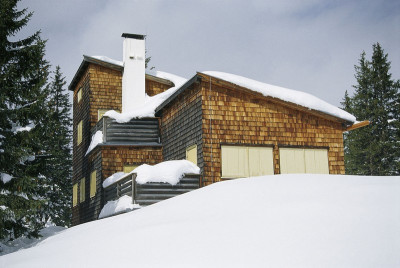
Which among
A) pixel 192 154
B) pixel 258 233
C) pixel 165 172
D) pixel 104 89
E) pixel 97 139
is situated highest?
pixel 104 89

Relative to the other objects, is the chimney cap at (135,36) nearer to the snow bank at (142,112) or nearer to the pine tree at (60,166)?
the snow bank at (142,112)

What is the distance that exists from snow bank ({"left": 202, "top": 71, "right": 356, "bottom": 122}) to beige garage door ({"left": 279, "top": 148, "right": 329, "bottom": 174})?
160 centimetres

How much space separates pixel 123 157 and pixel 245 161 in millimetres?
6687

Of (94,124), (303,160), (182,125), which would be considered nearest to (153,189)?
(182,125)

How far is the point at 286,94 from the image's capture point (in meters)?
17.6

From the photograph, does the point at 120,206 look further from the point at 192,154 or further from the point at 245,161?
the point at 245,161

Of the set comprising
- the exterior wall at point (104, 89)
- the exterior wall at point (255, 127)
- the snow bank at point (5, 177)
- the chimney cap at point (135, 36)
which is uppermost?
the chimney cap at point (135, 36)

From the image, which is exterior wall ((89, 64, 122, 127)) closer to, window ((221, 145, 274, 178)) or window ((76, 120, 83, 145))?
window ((76, 120, 83, 145))

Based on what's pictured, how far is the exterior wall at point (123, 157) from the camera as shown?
20.8 metres

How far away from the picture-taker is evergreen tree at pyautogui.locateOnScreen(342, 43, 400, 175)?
37.1m

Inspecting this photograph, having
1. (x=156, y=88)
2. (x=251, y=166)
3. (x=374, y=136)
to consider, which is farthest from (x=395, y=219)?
(x=374, y=136)

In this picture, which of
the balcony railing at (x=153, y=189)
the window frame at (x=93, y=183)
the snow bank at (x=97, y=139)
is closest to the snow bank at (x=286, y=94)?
the balcony railing at (x=153, y=189)

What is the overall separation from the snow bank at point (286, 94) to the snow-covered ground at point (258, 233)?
8520 mm

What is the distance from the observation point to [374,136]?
38125mm
